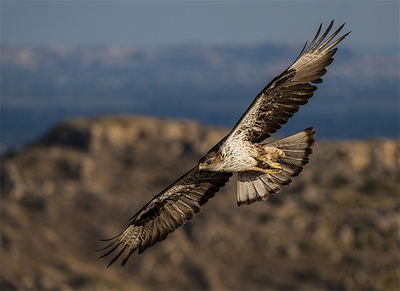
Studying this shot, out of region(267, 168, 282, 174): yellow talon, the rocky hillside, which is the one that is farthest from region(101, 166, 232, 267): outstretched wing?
the rocky hillside

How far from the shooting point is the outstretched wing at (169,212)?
607 inches

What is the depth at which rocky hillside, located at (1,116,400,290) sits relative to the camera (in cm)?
4759

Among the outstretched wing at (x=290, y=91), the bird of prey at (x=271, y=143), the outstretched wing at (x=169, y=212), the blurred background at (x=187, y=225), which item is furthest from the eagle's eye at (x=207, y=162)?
the blurred background at (x=187, y=225)

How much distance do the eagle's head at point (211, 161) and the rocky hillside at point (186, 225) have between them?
101 feet

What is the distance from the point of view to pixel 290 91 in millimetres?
14078

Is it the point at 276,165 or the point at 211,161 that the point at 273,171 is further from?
the point at 211,161

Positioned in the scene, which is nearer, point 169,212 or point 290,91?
point 290,91

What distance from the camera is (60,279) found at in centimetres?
4353

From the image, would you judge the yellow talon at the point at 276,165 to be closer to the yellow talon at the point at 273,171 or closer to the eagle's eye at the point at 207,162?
the yellow talon at the point at 273,171

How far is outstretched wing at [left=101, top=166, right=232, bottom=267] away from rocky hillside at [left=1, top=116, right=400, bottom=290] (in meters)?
27.8

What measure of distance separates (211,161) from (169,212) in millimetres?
2850

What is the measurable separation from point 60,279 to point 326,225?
21943 mm

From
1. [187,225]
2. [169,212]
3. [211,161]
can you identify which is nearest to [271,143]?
[211,161]

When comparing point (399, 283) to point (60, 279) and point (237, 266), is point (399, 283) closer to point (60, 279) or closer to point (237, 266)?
point (237, 266)
